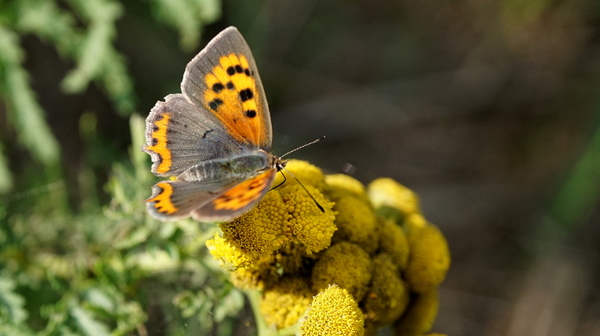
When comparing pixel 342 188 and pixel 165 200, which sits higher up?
pixel 342 188

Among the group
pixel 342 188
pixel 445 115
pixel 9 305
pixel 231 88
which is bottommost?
pixel 9 305

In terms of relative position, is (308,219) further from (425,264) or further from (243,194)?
(425,264)

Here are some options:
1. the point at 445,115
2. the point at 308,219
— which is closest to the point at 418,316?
the point at 308,219

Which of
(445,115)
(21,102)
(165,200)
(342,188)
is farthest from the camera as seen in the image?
(445,115)

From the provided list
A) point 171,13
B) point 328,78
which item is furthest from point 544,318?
point 171,13

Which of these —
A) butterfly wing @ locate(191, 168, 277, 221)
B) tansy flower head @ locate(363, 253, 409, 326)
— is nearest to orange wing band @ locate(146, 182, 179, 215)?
butterfly wing @ locate(191, 168, 277, 221)

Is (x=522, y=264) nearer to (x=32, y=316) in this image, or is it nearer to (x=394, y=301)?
(x=394, y=301)

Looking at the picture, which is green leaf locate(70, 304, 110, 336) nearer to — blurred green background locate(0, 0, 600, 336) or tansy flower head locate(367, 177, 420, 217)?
blurred green background locate(0, 0, 600, 336)
